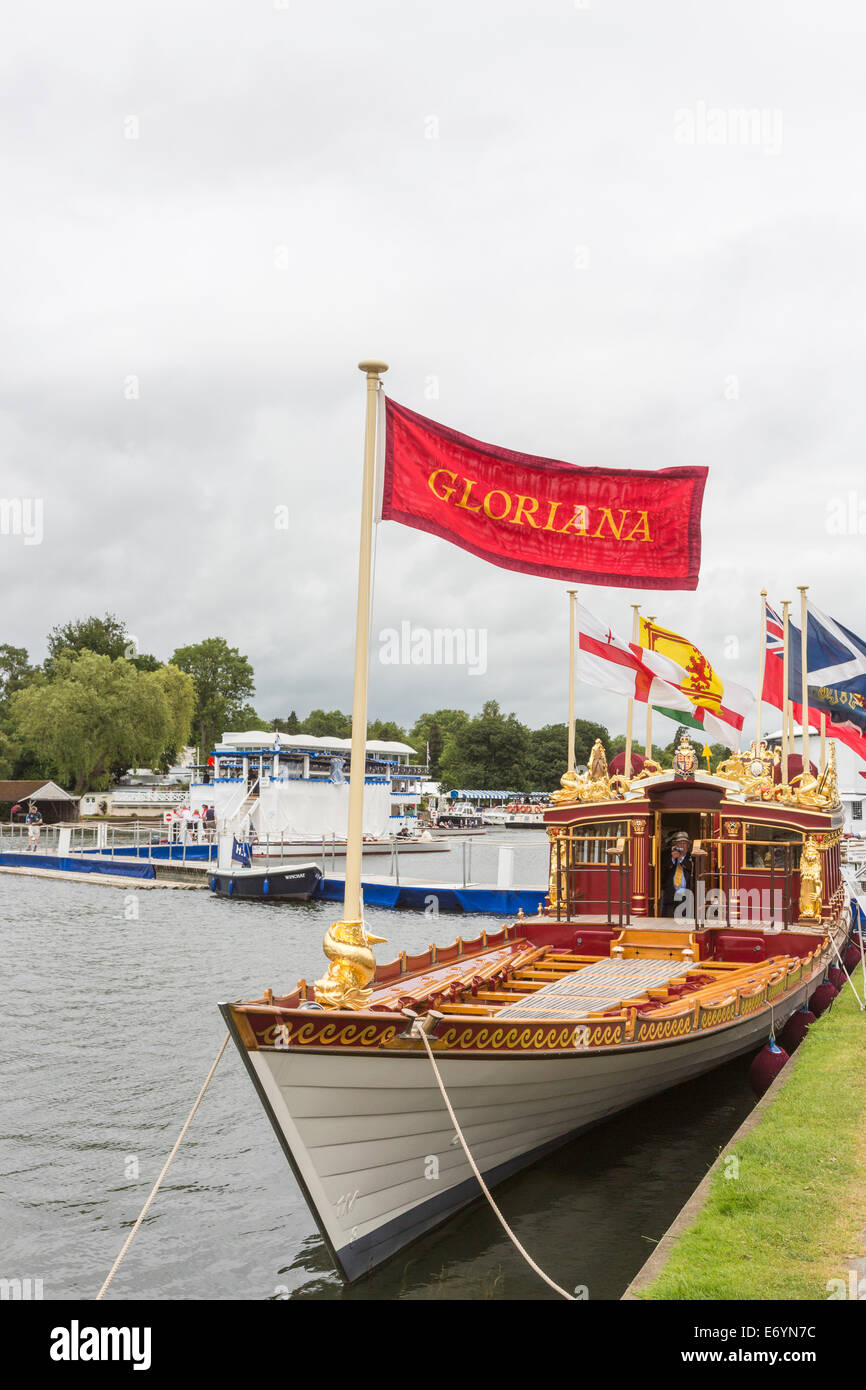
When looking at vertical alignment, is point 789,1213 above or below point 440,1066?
below

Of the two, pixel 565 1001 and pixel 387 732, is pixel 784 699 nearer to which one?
pixel 565 1001

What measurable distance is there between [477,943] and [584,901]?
305 centimetres

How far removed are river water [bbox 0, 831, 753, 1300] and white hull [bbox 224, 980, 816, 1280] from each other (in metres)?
0.59

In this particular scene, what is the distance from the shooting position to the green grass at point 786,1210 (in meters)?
7.72

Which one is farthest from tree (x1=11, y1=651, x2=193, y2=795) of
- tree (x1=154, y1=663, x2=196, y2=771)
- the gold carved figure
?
the gold carved figure

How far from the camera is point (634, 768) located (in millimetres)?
24375

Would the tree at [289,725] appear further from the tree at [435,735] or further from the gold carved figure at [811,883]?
the gold carved figure at [811,883]

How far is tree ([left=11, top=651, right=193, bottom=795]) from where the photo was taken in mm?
86062

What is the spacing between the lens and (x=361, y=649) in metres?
8.84

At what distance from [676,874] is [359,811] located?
12.9 metres

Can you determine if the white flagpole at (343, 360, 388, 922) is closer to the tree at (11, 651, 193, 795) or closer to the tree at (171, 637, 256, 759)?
the tree at (11, 651, 193, 795)

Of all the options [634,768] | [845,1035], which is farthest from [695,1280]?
[634,768]

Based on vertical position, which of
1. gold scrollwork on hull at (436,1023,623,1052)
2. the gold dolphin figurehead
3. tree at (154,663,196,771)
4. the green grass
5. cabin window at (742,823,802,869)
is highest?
tree at (154,663,196,771)
